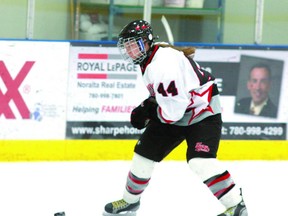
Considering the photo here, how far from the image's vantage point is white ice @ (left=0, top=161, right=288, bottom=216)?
4.66 metres

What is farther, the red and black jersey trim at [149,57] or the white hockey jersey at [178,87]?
the red and black jersey trim at [149,57]

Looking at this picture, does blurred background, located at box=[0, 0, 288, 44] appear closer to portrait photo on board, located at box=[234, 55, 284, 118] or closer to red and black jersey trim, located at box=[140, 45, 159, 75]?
portrait photo on board, located at box=[234, 55, 284, 118]

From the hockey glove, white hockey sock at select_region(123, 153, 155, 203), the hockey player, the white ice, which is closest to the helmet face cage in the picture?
the hockey player

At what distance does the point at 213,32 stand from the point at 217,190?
314 centimetres

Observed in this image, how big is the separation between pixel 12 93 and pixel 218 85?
157cm

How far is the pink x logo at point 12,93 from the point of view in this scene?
621cm

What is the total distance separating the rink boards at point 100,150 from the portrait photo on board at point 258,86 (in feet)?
0.84

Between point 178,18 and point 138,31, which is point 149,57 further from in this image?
point 178,18

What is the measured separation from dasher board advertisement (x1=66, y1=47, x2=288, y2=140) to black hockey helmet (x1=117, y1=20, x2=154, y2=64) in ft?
7.63

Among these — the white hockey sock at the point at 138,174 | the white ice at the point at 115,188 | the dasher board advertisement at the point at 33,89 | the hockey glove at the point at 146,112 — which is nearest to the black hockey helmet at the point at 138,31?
the hockey glove at the point at 146,112

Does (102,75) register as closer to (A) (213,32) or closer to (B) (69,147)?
(B) (69,147)

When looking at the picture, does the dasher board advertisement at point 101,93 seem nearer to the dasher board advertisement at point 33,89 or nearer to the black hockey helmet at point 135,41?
the dasher board advertisement at point 33,89

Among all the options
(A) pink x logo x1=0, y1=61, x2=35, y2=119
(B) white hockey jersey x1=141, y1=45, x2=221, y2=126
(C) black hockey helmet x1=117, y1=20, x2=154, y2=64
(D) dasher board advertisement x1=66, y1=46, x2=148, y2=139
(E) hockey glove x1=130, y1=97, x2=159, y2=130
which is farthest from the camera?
(D) dasher board advertisement x1=66, y1=46, x2=148, y2=139

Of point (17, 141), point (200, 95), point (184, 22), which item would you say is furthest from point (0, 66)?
point (200, 95)
